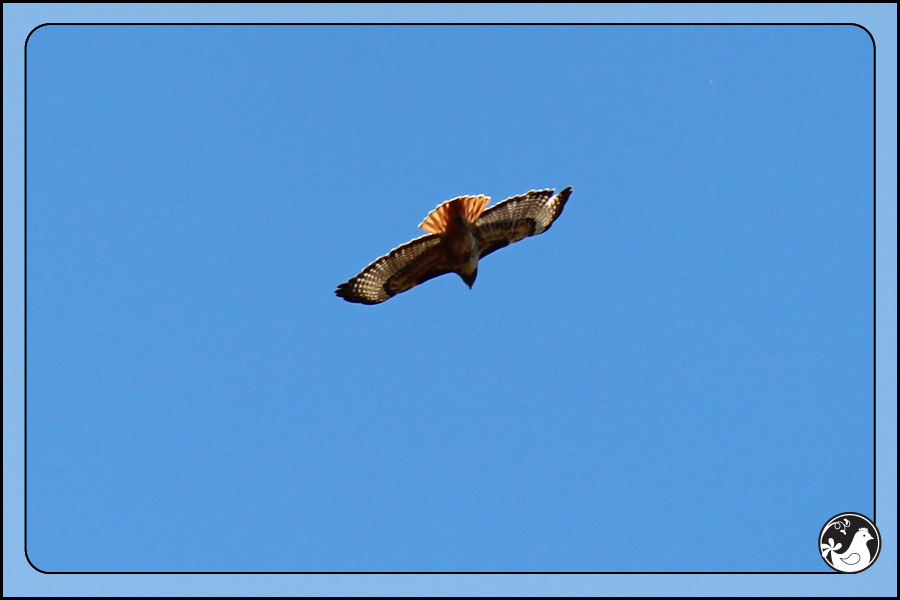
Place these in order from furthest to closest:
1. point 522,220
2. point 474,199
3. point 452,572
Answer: point 522,220
point 474,199
point 452,572

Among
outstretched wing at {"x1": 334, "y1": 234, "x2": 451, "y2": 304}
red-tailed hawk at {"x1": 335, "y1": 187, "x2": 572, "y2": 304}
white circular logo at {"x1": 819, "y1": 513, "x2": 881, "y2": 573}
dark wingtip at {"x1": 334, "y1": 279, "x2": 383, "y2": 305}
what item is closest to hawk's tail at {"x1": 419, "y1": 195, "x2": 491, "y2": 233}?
red-tailed hawk at {"x1": 335, "y1": 187, "x2": 572, "y2": 304}

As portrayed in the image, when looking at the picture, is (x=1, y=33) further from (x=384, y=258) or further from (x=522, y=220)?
(x=522, y=220)

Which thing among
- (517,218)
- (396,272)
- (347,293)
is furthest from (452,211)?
(347,293)

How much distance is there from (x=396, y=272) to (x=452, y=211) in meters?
1.16

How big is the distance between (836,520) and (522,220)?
4.41m

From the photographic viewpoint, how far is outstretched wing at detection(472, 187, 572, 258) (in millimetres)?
8883

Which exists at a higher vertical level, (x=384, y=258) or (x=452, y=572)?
(x=384, y=258)

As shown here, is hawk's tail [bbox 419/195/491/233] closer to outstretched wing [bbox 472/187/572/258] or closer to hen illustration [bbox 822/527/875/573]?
outstretched wing [bbox 472/187/572/258]

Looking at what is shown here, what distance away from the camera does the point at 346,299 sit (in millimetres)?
9219

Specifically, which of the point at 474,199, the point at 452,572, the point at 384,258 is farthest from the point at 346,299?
the point at 452,572

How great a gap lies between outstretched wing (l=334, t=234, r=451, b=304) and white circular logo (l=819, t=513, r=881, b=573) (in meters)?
4.77

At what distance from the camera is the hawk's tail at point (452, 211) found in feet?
27.8

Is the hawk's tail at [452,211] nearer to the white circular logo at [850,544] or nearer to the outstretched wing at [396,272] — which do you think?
the outstretched wing at [396,272]

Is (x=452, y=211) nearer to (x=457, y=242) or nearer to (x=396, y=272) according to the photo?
(x=457, y=242)
